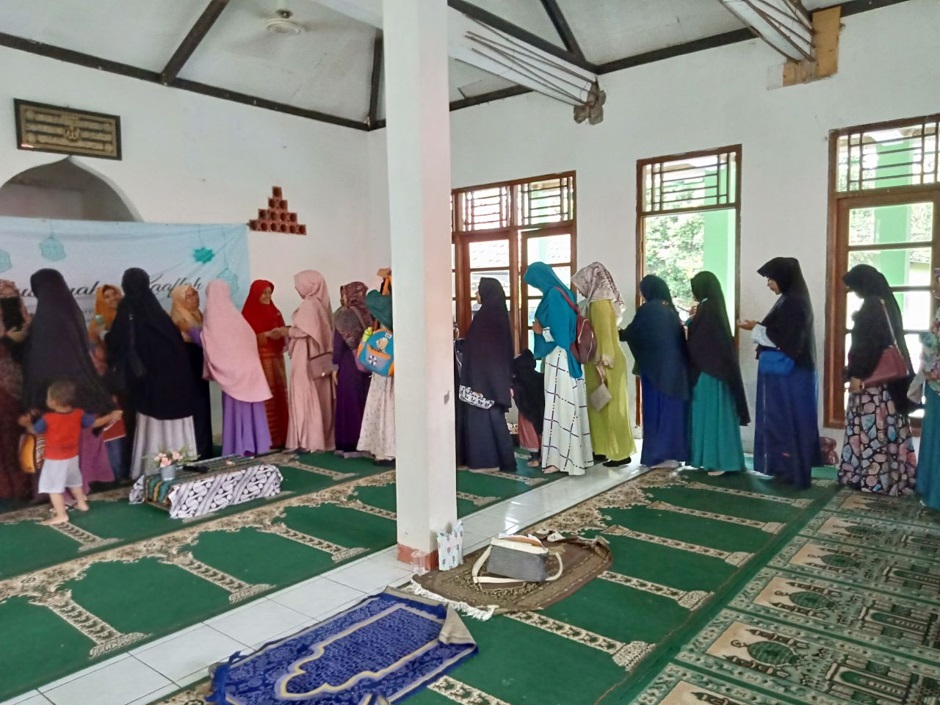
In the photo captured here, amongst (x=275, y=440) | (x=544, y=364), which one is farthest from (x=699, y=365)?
(x=275, y=440)

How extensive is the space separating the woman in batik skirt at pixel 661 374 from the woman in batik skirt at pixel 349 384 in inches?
81.3

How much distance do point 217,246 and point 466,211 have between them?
240cm

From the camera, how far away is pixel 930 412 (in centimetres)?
407

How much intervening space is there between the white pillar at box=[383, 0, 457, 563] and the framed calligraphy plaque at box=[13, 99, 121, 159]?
3.34m

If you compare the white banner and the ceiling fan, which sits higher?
the ceiling fan

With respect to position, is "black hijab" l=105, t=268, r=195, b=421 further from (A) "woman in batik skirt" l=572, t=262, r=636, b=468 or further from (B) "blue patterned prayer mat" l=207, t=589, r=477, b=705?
(A) "woman in batik skirt" l=572, t=262, r=636, b=468

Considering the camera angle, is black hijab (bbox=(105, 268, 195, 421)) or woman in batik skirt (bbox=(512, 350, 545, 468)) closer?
black hijab (bbox=(105, 268, 195, 421))

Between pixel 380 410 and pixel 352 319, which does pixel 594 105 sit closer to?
pixel 352 319

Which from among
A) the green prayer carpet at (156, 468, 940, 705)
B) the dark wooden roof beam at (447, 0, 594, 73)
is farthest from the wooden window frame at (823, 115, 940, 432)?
the dark wooden roof beam at (447, 0, 594, 73)

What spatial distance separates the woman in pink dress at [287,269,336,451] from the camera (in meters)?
5.82

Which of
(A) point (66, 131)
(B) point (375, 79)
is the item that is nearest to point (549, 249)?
(B) point (375, 79)

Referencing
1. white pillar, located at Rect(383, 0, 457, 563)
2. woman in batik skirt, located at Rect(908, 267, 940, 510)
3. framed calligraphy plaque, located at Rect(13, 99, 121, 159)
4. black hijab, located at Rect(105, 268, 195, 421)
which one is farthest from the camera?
framed calligraphy plaque, located at Rect(13, 99, 121, 159)

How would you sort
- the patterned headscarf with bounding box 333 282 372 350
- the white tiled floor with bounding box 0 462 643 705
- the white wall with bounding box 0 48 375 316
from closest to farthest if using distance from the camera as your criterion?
the white tiled floor with bounding box 0 462 643 705 → the white wall with bounding box 0 48 375 316 → the patterned headscarf with bounding box 333 282 372 350

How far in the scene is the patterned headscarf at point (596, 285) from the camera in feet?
17.2
